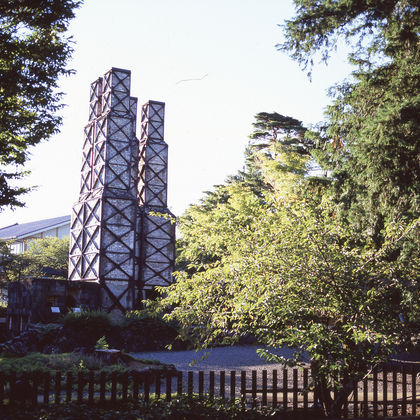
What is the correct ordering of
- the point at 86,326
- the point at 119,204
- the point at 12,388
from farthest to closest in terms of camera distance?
the point at 119,204, the point at 86,326, the point at 12,388

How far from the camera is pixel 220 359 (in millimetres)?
17453

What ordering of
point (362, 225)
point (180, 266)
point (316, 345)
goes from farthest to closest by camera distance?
point (180, 266) → point (362, 225) → point (316, 345)

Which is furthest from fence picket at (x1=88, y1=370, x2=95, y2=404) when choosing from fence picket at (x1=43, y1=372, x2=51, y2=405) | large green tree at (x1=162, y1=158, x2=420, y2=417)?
large green tree at (x1=162, y1=158, x2=420, y2=417)

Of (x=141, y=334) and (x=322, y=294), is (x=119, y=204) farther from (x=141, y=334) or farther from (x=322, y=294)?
(x=322, y=294)

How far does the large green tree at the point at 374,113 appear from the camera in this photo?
10305 millimetres

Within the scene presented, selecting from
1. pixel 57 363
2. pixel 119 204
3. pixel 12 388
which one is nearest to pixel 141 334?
pixel 57 363

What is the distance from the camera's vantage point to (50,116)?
1391 cm

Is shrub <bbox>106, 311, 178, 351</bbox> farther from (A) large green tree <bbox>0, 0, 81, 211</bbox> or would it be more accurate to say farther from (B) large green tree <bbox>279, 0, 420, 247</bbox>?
(B) large green tree <bbox>279, 0, 420, 247</bbox>

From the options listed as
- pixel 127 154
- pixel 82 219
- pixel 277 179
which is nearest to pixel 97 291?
Result: pixel 82 219

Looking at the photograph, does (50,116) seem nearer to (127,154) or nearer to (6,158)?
(6,158)

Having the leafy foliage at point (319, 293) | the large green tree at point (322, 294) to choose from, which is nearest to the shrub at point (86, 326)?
the leafy foliage at point (319, 293)

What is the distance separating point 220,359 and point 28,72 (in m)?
11.4

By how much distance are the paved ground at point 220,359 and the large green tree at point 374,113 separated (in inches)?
255

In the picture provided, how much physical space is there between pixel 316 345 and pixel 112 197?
893 inches
